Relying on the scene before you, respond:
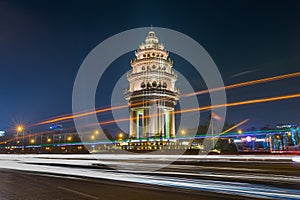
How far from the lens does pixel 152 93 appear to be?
71.9 meters

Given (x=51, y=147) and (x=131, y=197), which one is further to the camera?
(x=51, y=147)

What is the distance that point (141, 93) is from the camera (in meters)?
73.1

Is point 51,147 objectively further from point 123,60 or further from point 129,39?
point 129,39

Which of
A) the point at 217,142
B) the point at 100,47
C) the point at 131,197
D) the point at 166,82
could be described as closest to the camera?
the point at 131,197

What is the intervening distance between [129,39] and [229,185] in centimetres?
8419

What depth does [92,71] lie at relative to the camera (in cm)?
7856

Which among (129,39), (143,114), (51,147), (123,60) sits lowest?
(51,147)

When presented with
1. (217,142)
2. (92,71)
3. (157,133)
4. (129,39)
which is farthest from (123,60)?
(217,142)

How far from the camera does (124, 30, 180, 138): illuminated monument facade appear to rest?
72562mm

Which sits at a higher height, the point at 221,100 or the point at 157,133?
the point at 221,100

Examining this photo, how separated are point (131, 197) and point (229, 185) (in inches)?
163

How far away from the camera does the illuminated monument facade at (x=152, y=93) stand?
7256cm

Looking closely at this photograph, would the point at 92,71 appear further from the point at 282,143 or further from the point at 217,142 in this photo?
the point at 282,143

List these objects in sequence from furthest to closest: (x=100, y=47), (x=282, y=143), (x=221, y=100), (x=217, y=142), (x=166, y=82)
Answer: (x=100, y=47)
(x=282, y=143)
(x=166, y=82)
(x=217, y=142)
(x=221, y=100)
